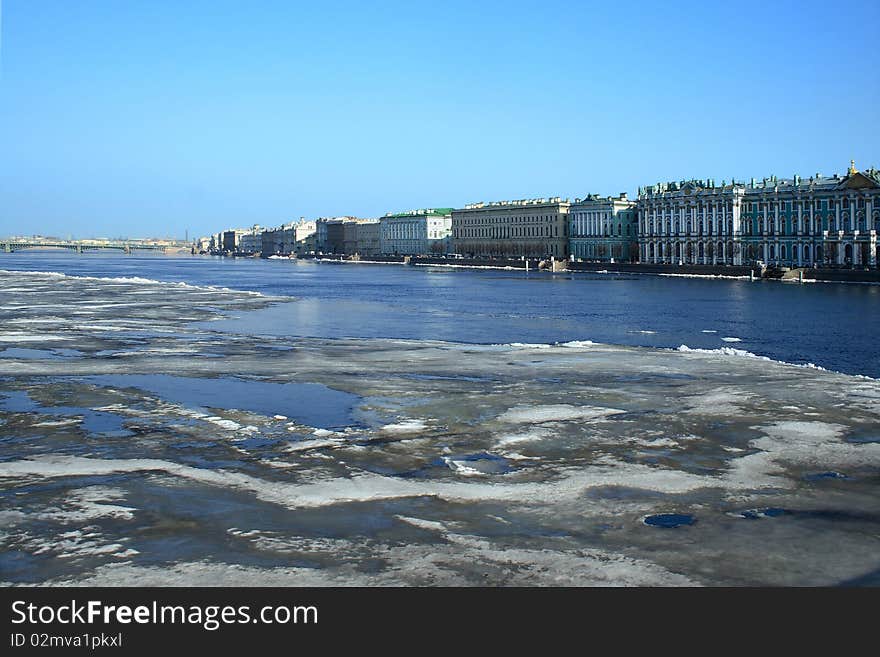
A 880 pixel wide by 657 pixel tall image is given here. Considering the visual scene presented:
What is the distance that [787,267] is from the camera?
Answer: 70.1 m

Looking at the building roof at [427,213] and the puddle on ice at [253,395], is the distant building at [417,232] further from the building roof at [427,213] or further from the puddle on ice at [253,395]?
the puddle on ice at [253,395]

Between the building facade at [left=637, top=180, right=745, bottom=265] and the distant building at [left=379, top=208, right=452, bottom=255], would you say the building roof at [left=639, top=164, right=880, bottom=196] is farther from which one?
the distant building at [left=379, top=208, right=452, bottom=255]

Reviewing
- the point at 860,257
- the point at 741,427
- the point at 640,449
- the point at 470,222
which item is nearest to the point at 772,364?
the point at 741,427

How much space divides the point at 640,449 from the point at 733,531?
305 cm

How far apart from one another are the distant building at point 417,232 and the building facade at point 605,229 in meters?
33.6

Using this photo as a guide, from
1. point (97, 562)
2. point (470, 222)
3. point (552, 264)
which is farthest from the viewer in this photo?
point (470, 222)

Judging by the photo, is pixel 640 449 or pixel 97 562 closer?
A: pixel 97 562

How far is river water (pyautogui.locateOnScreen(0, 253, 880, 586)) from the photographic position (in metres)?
6.94

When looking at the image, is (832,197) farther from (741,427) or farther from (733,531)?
(733,531)

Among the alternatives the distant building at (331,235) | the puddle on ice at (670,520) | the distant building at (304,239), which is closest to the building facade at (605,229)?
the distant building at (331,235)

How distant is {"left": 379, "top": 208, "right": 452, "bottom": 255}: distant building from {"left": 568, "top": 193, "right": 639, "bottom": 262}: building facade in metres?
33.6

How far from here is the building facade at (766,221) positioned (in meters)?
67.1

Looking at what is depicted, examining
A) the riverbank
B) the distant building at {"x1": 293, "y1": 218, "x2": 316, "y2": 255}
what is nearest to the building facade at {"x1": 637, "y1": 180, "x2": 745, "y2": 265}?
the riverbank

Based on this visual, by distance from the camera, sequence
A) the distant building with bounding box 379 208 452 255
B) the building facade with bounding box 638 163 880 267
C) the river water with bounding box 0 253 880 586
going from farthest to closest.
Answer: the distant building with bounding box 379 208 452 255
the building facade with bounding box 638 163 880 267
the river water with bounding box 0 253 880 586
